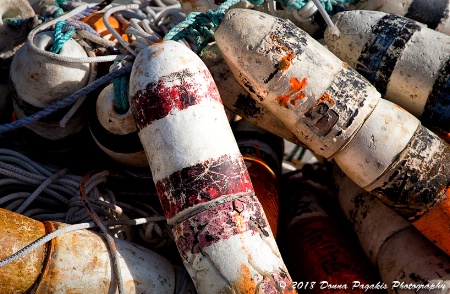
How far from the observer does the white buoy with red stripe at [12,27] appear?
2.24m

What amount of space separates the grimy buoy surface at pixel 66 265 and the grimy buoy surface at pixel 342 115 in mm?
687

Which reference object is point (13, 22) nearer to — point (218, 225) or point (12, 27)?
point (12, 27)

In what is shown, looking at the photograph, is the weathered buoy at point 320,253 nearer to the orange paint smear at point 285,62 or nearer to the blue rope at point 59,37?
the orange paint smear at point 285,62

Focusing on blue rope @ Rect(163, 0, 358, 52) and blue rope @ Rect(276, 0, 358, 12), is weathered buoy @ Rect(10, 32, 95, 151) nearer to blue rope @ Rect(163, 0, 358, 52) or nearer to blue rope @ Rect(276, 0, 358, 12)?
blue rope @ Rect(163, 0, 358, 52)

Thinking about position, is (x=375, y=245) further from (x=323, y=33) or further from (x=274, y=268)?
(x=323, y=33)

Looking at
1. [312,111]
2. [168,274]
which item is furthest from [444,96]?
[168,274]

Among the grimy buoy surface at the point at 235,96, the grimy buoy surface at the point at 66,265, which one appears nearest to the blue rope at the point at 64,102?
the grimy buoy surface at the point at 235,96

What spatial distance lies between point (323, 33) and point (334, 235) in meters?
0.83

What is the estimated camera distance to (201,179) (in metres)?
1.63

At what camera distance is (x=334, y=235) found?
2.17 m

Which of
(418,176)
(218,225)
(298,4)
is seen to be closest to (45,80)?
(218,225)

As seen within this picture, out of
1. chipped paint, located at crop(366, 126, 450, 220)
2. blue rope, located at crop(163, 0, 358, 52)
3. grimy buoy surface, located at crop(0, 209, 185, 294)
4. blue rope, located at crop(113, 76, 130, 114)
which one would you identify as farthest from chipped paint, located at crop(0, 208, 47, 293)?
chipped paint, located at crop(366, 126, 450, 220)

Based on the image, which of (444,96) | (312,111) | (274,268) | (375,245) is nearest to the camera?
(274,268)

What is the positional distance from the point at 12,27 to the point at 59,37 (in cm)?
39
